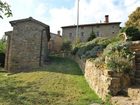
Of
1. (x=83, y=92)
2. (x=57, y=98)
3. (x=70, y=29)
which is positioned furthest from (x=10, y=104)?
(x=70, y=29)

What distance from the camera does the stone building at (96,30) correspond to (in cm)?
5122

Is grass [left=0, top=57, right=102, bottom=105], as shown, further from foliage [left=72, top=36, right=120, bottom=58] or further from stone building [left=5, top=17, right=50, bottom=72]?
stone building [left=5, top=17, right=50, bottom=72]

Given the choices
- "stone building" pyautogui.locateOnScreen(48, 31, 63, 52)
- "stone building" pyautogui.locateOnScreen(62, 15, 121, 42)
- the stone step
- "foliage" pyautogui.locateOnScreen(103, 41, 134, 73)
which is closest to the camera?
the stone step

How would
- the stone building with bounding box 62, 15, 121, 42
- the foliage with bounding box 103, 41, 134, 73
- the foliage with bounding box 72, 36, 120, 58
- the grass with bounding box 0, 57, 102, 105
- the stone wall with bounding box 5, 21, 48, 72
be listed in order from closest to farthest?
the foliage with bounding box 103, 41, 134, 73, the grass with bounding box 0, 57, 102, 105, the foliage with bounding box 72, 36, 120, 58, the stone wall with bounding box 5, 21, 48, 72, the stone building with bounding box 62, 15, 121, 42

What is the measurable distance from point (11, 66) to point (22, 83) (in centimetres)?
897

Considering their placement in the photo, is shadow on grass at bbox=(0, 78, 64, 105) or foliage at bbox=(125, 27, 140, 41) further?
foliage at bbox=(125, 27, 140, 41)

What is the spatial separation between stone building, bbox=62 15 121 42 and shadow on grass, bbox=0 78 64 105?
37747mm

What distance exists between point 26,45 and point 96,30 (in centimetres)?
2940

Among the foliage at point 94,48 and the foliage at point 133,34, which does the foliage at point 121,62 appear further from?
the foliage at point 133,34

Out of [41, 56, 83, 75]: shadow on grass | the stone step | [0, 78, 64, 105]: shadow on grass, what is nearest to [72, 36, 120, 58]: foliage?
[41, 56, 83, 75]: shadow on grass

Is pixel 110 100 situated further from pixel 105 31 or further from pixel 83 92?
pixel 105 31

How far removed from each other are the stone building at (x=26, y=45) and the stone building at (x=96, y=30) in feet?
90.1

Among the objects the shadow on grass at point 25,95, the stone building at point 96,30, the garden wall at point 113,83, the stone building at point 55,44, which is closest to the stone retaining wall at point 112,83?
the garden wall at point 113,83

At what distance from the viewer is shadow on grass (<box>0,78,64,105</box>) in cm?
1127
